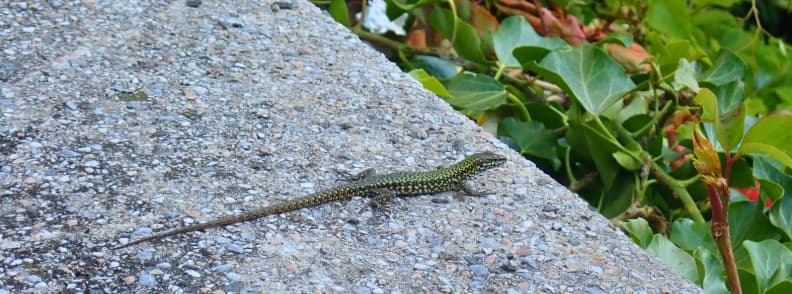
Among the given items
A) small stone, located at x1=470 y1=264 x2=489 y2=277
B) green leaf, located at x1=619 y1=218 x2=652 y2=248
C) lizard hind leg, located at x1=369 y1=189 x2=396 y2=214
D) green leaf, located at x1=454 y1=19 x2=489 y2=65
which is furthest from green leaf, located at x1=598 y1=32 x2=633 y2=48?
small stone, located at x1=470 y1=264 x2=489 y2=277

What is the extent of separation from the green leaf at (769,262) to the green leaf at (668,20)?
1.40m

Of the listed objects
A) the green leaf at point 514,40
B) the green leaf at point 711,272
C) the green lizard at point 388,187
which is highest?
the green lizard at point 388,187

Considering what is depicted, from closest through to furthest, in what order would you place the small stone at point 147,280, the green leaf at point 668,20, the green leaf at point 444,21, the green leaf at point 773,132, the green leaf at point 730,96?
the small stone at point 147,280, the green leaf at point 773,132, the green leaf at point 730,96, the green leaf at point 444,21, the green leaf at point 668,20

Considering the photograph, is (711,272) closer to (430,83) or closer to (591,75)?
(591,75)

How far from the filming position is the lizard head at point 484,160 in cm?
251

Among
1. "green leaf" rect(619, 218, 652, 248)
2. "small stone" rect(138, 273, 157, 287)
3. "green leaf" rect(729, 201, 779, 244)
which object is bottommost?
"green leaf" rect(729, 201, 779, 244)

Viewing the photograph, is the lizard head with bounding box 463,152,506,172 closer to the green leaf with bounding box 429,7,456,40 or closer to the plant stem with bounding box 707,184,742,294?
the plant stem with bounding box 707,184,742,294

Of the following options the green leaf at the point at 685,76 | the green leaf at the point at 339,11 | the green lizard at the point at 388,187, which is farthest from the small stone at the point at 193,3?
A: the green leaf at the point at 685,76

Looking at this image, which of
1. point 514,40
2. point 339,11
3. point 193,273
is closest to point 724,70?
point 514,40

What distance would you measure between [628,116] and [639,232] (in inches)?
29.3

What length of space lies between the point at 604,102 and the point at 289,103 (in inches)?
35.9

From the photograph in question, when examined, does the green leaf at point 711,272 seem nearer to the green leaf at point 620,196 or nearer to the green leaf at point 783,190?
the green leaf at point 783,190

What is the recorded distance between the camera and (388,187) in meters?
2.37

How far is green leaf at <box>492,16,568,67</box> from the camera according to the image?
3320 mm
